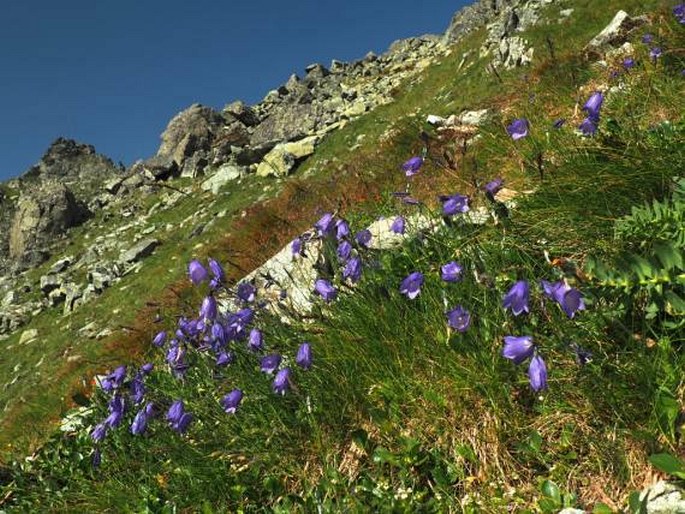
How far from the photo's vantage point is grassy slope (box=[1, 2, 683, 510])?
2627mm

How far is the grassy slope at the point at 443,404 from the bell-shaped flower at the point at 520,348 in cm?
23

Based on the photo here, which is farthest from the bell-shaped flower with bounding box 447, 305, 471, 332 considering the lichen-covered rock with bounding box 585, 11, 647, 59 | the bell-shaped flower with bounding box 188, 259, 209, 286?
the lichen-covered rock with bounding box 585, 11, 647, 59

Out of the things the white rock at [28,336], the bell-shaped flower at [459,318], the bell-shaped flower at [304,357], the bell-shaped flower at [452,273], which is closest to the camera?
the bell-shaped flower at [459,318]

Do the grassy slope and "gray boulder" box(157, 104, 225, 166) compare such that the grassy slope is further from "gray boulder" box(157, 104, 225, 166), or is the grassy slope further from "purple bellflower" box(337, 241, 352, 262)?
"gray boulder" box(157, 104, 225, 166)

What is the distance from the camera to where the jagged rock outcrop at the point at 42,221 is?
38125mm

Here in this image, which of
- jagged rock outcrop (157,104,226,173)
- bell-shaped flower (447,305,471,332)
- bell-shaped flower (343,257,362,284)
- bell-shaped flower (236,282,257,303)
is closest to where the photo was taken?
bell-shaped flower (447,305,471,332)

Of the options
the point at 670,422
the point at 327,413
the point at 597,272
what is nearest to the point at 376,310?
the point at 327,413

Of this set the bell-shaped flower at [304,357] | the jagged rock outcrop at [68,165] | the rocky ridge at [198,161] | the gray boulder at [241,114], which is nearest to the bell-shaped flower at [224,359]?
the bell-shaped flower at [304,357]

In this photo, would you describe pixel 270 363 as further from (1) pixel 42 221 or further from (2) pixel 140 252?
(1) pixel 42 221

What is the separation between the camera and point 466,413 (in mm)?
3047

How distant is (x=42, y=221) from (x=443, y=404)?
1669 inches

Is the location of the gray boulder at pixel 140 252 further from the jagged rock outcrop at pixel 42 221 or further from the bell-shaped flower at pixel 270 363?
the bell-shaped flower at pixel 270 363

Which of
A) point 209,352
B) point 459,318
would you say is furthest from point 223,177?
point 459,318

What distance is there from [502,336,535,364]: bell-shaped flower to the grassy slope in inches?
8.9
